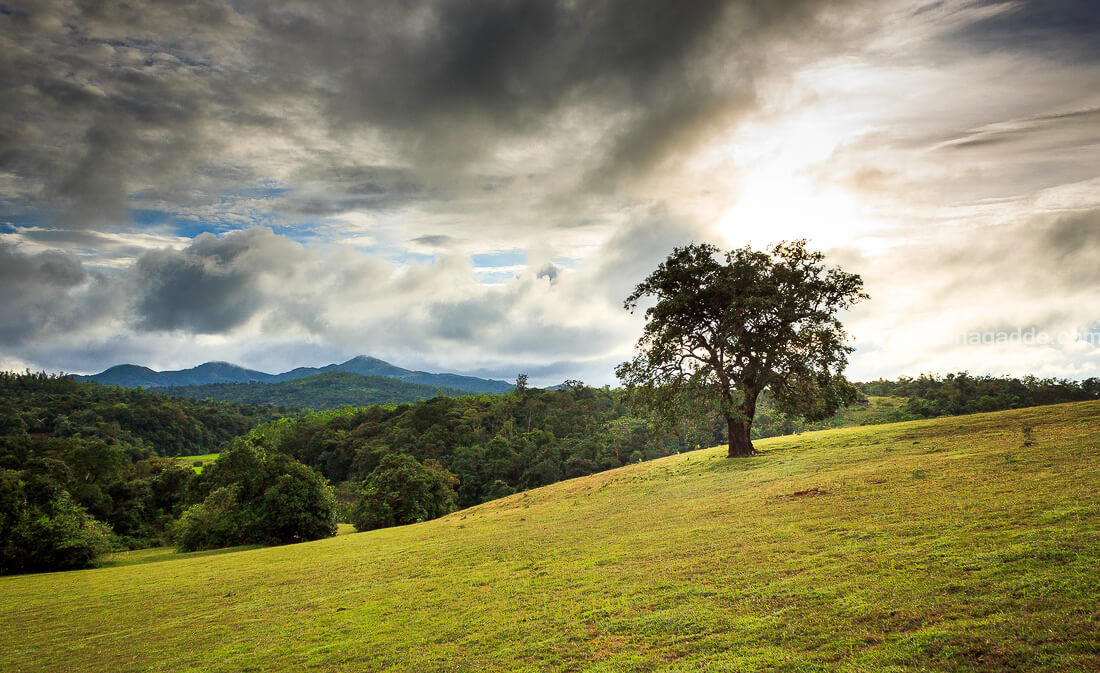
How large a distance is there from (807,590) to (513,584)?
330 inches

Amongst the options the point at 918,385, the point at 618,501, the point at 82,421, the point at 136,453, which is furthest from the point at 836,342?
the point at 82,421

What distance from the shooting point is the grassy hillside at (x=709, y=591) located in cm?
809

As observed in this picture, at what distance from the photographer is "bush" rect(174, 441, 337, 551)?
147 feet

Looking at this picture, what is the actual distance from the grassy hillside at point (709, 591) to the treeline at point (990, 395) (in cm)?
3946

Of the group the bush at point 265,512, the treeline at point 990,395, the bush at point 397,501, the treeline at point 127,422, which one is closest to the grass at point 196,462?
the treeline at point 127,422

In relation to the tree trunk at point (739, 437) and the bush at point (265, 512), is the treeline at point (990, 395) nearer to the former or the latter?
the tree trunk at point (739, 437)

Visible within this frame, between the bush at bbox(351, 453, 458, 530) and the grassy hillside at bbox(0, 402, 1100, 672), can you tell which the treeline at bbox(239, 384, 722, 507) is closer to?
the bush at bbox(351, 453, 458, 530)

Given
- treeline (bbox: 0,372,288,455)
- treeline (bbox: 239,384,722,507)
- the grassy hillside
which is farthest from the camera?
treeline (bbox: 0,372,288,455)

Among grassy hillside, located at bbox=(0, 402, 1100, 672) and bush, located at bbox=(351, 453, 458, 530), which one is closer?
grassy hillside, located at bbox=(0, 402, 1100, 672)

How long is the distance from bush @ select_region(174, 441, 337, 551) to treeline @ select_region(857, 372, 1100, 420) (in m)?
67.7

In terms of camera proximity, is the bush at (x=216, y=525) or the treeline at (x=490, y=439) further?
the treeline at (x=490, y=439)

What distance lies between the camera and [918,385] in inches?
3688

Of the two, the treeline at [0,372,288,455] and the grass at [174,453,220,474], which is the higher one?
the treeline at [0,372,288,455]

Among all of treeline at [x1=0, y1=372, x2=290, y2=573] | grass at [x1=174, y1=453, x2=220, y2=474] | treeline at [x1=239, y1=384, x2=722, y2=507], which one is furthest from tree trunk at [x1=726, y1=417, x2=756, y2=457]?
grass at [x1=174, y1=453, x2=220, y2=474]
